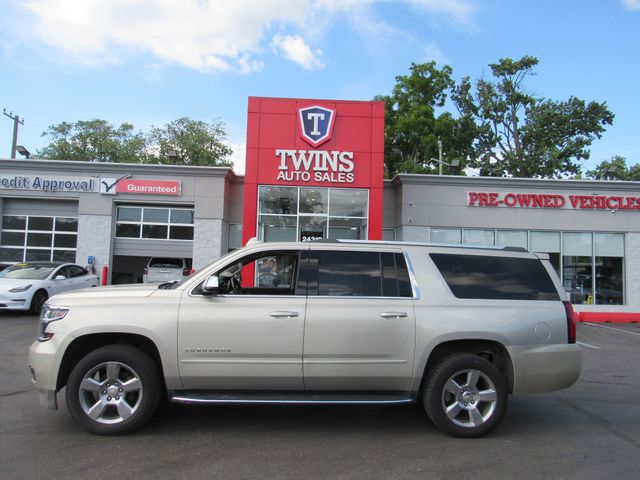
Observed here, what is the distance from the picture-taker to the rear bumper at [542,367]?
16.0ft

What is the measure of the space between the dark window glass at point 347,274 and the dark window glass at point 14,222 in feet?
58.8

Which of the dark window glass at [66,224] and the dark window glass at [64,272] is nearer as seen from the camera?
the dark window glass at [64,272]

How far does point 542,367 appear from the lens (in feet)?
16.1

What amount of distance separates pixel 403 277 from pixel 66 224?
57.6 feet

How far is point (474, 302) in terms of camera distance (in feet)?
16.3

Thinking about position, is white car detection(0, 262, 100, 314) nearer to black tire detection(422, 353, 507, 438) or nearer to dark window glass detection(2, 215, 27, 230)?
dark window glass detection(2, 215, 27, 230)

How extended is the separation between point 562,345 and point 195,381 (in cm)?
356

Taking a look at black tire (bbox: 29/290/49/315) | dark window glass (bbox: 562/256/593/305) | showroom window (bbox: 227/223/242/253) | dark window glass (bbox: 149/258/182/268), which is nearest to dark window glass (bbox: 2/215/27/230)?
dark window glass (bbox: 149/258/182/268)

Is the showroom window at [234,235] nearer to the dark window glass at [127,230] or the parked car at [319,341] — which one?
the dark window glass at [127,230]

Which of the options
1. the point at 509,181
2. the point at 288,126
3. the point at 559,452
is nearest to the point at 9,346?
the point at 559,452

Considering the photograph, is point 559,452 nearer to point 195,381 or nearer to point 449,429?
point 449,429

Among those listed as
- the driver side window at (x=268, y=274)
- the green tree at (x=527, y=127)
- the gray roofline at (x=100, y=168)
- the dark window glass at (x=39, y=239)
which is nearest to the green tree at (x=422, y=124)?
the green tree at (x=527, y=127)

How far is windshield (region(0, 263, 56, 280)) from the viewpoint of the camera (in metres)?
13.5

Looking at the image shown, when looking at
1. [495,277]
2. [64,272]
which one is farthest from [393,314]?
[64,272]
